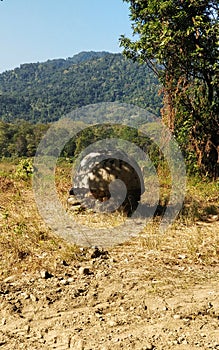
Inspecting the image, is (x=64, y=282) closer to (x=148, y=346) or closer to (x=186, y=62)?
(x=148, y=346)

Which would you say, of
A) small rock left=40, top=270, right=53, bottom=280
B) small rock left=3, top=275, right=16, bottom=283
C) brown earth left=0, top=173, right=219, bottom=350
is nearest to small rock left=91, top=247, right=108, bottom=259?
brown earth left=0, top=173, right=219, bottom=350

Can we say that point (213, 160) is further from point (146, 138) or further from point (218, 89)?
point (146, 138)

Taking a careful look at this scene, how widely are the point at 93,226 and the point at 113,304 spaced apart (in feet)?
8.36

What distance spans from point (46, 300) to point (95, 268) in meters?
0.86

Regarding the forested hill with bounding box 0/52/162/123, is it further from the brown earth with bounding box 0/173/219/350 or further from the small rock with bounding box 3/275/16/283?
the small rock with bounding box 3/275/16/283

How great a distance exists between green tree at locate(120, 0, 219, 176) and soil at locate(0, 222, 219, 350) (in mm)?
5068

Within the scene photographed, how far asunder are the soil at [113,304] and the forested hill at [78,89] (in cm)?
7078

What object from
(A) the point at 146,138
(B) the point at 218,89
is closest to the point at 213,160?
(B) the point at 218,89

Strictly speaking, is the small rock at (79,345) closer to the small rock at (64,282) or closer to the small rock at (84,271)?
the small rock at (64,282)

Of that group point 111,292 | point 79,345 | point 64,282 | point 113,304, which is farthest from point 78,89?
point 79,345

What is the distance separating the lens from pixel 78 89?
132 meters

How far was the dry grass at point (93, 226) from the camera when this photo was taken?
14.7 ft

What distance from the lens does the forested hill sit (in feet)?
322

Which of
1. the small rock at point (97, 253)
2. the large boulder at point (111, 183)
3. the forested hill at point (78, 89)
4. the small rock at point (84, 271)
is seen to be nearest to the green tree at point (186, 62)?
the large boulder at point (111, 183)
